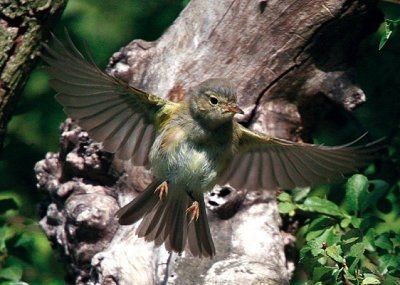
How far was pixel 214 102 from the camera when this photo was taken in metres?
4.25

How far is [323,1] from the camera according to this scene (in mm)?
4512

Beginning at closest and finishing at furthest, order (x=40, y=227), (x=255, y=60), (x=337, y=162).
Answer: (x=337, y=162) < (x=255, y=60) < (x=40, y=227)

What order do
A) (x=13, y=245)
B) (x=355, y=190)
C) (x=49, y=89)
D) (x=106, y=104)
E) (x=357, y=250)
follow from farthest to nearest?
(x=49, y=89)
(x=13, y=245)
(x=355, y=190)
(x=106, y=104)
(x=357, y=250)

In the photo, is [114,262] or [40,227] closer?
[114,262]

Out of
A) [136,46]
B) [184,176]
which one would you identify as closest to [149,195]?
[184,176]

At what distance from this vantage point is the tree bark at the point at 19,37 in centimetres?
473

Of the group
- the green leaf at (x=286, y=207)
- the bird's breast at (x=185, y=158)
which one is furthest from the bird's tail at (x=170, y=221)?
the green leaf at (x=286, y=207)

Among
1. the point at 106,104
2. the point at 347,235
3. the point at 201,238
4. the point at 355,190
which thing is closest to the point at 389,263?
the point at 347,235

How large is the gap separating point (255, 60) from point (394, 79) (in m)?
0.87

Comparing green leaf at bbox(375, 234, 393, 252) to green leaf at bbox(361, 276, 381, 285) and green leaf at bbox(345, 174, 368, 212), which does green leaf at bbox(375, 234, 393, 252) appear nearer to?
green leaf at bbox(345, 174, 368, 212)

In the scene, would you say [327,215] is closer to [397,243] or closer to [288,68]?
[397,243]

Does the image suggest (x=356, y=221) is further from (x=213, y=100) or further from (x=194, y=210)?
(x=213, y=100)

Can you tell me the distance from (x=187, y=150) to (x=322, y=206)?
0.76 m

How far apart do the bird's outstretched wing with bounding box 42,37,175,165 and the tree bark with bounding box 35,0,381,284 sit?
0.35 m
